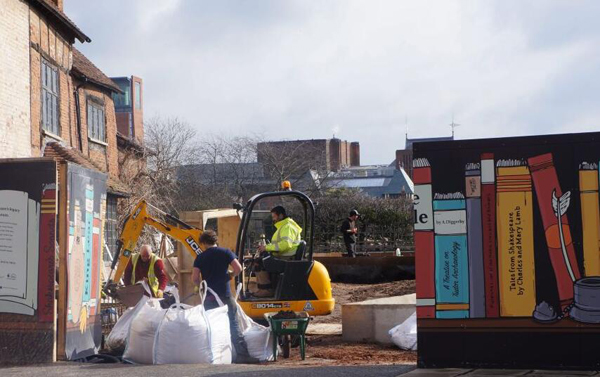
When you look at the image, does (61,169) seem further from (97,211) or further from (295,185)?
(295,185)

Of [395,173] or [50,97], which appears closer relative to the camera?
[50,97]

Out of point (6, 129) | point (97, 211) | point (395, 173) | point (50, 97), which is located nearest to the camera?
point (97, 211)

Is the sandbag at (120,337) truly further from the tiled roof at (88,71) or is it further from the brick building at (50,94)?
the tiled roof at (88,71)

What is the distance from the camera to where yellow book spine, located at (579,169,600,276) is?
9484 millimetres

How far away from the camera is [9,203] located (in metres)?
11.9

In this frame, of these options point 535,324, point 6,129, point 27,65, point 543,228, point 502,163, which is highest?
point 27,65

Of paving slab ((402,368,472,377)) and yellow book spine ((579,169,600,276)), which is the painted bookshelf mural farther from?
paving slab ((402,368,472,377))

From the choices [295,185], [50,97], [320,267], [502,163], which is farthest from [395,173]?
[502,163]

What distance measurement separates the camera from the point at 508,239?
31.8ft

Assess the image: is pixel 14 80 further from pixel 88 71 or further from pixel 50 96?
pixel 88 71

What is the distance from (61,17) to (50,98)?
7.05 ft

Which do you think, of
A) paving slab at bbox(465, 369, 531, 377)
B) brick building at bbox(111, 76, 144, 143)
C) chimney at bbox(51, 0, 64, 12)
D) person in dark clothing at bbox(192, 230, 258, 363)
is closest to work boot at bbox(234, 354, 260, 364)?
person in dark clothing at bbox(192, 230, 258, 363)

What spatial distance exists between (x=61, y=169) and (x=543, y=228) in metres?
5.82

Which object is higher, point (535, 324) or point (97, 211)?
point (97, 211)
